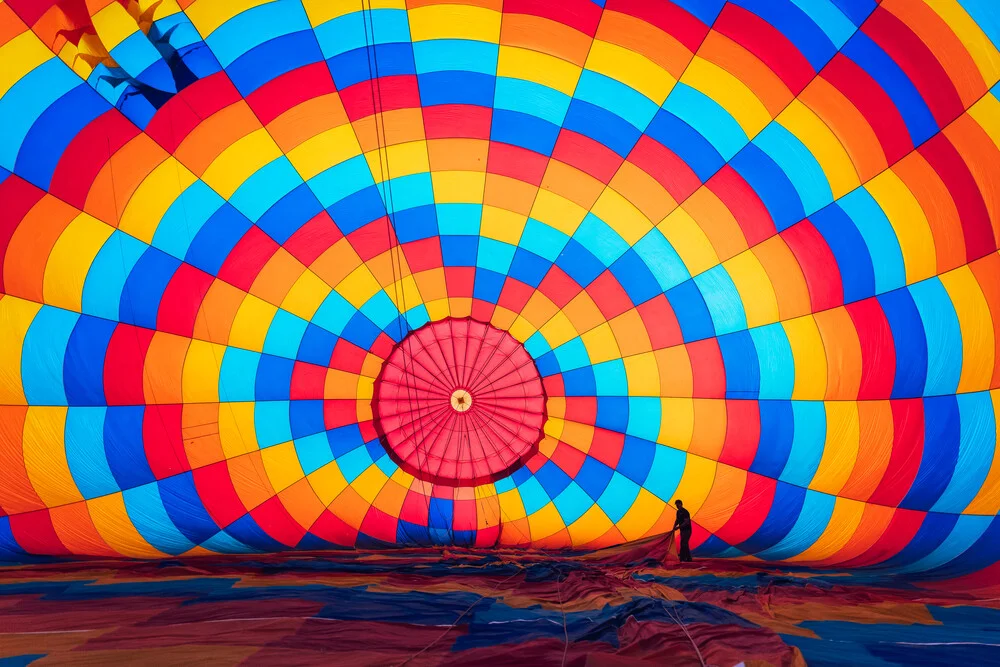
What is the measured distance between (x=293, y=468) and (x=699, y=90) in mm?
3757

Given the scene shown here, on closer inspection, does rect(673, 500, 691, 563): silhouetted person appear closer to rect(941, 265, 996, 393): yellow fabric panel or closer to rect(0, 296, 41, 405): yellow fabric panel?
rect(941, 265, 996, 393): yellow fabric panel

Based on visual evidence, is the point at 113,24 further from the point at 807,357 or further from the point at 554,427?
the point at 807,357

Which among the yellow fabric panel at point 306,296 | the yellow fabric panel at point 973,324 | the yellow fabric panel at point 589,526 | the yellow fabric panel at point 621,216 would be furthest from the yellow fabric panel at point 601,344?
the yellow fabric panel at point 973,324

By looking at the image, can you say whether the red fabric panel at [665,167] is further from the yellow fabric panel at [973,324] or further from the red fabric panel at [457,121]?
the yellow fabric panel at [973,324]

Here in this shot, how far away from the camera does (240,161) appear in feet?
14.5

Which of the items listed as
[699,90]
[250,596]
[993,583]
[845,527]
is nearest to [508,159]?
[699,90]

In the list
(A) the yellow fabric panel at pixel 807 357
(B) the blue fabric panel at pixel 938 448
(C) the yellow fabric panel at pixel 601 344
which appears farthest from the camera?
(C) the yellow fabric panel at pixel 601 344

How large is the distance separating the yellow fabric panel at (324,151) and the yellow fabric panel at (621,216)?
1.64 metres

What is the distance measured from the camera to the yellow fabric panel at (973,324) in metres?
4.04

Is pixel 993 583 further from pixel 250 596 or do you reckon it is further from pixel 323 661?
pixel 250 596

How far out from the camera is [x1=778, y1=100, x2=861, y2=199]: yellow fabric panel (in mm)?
4027

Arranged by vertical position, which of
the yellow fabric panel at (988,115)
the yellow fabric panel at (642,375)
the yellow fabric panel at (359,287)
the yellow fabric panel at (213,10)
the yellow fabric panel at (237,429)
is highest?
the yellow fabric panel at (213,10)

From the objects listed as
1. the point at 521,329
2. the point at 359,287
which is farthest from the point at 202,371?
the point at 521,329

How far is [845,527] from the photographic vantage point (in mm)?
4668
